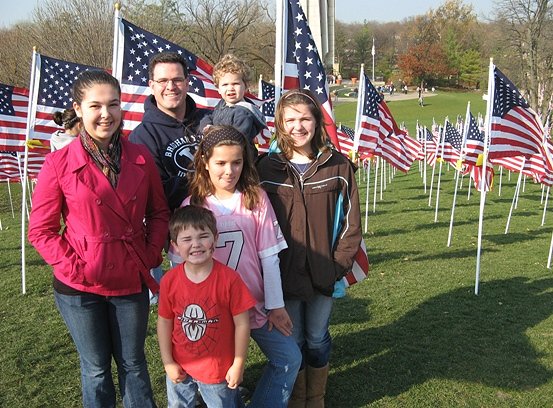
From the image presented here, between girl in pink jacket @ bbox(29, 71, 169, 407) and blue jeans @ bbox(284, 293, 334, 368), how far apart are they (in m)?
1.01

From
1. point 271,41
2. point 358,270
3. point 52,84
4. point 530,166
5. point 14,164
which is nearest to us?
point 358,270

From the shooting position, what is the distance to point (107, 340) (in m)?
3.15

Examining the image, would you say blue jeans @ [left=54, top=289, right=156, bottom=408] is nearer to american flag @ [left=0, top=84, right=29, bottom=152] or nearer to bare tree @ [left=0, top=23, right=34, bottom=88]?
american flag @ [left=0, top=84, right=29, bottom=152]

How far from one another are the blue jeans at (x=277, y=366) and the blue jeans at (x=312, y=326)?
0.23 metres

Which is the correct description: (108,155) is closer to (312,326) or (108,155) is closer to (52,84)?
(312,326)

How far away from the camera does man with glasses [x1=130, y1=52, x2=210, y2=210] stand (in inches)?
139

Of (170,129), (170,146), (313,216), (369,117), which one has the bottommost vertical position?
(313,216)

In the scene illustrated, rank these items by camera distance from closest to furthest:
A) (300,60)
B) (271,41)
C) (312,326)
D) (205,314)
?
(205,314), (312,326), (300,60), (271,41)

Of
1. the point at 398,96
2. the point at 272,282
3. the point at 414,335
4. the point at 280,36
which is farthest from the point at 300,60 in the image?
the point at 398,96

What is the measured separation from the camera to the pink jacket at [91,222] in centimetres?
286

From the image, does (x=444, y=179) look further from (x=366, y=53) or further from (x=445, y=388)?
(x=366, y=53)

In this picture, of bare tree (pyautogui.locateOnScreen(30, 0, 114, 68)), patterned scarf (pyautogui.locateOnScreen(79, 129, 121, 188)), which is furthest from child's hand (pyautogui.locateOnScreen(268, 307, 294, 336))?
bare tree (pyautogui.locateOnScreen(30, 0, 114, 68))

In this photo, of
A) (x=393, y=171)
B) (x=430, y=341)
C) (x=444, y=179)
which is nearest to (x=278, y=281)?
(x=430, y=341)

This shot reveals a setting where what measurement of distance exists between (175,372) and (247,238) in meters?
0.86
